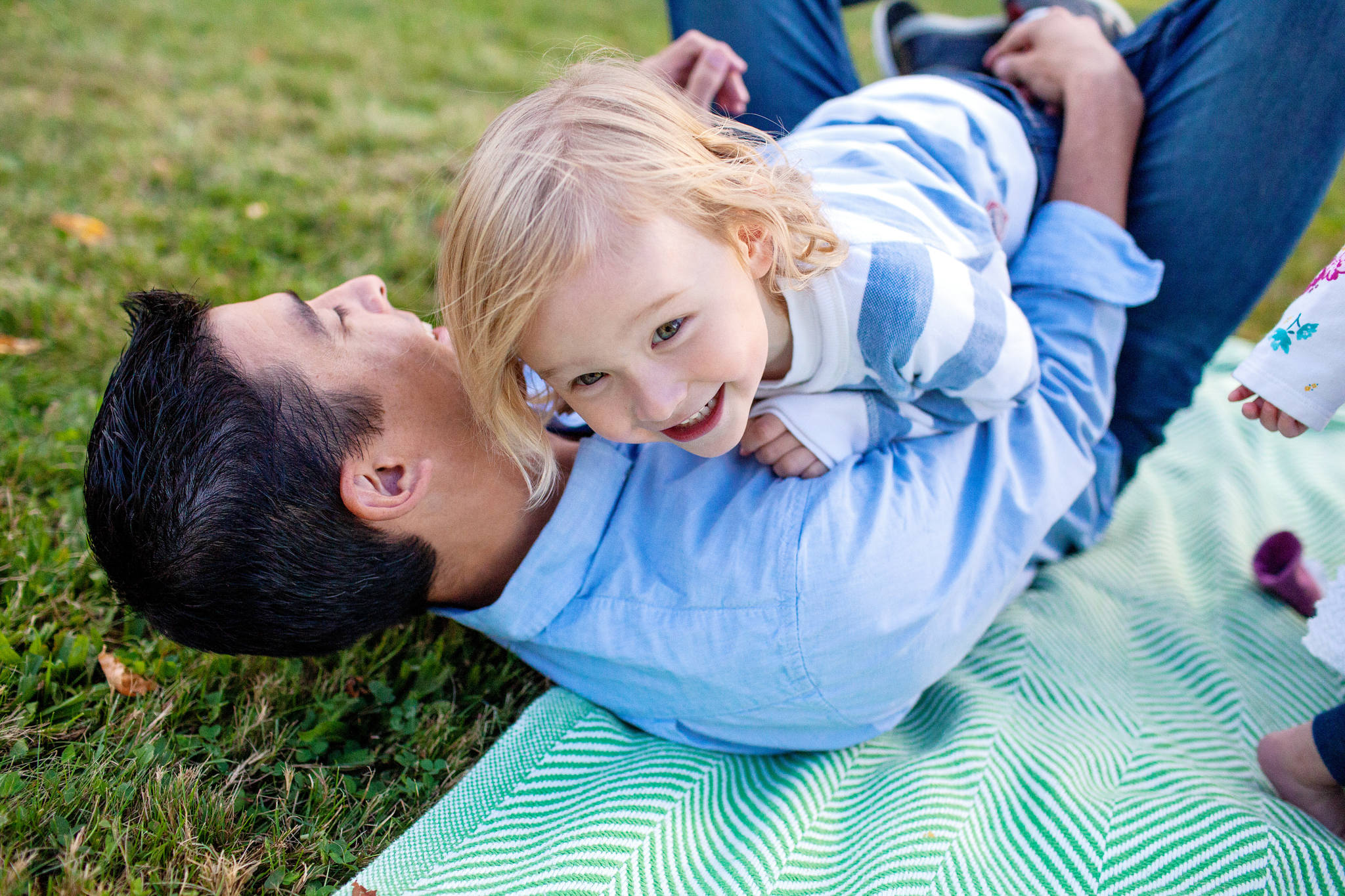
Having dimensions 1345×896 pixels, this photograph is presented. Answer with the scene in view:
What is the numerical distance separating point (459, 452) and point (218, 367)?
0.45 m

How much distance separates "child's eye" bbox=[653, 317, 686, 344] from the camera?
1488 millimetres

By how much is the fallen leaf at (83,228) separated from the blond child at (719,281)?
2388 millimetres

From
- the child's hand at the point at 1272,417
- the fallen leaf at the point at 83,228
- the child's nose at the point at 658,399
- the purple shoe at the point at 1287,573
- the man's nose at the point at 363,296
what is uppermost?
the child's nose at the point at 658,399

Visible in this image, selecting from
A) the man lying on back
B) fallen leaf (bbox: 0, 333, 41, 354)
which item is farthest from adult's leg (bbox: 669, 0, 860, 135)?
fallen leaf (bbox: 0, 333, 41, 354)

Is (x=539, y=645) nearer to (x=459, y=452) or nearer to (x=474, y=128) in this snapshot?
(x=459, y=452)

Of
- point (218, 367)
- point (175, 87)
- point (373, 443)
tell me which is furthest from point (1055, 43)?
point (175, 87)

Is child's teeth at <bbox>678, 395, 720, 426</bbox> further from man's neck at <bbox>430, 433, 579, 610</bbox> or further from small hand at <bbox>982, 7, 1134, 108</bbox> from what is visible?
small hand at <bbox>982, 7, 1134, 108</bbox>

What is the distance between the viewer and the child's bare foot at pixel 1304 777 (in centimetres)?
165

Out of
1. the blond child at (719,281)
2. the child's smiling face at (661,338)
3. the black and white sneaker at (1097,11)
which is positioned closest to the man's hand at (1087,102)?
the black and white sneaker at (1097,11)

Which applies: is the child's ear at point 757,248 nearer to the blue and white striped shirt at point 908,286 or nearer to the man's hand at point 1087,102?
the blue and white striped shirt at point 908,286

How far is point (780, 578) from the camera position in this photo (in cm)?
163

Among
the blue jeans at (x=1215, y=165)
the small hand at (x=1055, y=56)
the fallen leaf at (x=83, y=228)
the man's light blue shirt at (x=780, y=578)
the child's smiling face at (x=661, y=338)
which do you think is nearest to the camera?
the child's smiling face at (x=661, y=338)

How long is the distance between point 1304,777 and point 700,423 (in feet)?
4.45

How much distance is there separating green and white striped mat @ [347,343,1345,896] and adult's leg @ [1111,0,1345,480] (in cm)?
62
